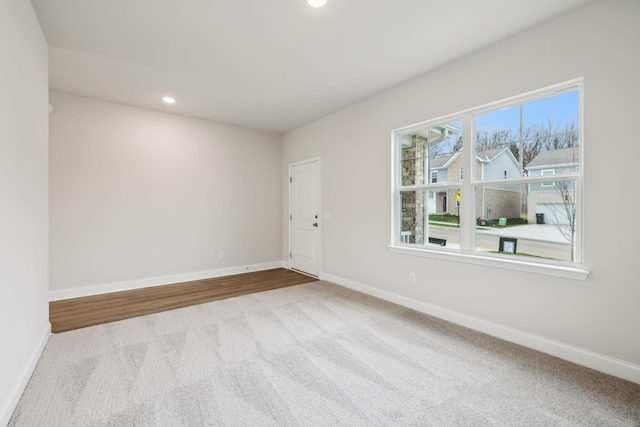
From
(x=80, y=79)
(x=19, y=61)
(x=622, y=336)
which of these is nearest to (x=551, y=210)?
(x=622, y=336)

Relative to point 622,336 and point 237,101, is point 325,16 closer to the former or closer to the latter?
point 237,101

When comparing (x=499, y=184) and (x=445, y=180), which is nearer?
(x=499, y=184)

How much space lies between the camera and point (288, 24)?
2.38 meters

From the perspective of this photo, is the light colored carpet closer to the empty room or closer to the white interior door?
the empty room

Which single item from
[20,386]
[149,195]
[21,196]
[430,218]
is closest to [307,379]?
[20,386]

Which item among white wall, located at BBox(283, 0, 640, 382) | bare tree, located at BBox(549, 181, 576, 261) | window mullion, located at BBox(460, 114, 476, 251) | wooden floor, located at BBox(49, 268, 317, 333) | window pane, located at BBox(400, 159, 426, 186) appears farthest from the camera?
window pane, located at BBox(400, 159, 426, 186)

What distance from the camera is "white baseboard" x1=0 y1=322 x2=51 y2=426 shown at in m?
1.57

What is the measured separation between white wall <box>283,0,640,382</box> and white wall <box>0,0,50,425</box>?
3473 mm

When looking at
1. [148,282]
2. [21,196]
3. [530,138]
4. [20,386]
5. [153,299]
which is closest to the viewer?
[20,386]

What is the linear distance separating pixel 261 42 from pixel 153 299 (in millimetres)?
3508

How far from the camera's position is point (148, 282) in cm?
437

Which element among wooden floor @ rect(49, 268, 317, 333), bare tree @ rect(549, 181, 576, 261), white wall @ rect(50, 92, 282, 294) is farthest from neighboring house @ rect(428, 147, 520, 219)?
white wall @ rect(50, 92, 282, 294)

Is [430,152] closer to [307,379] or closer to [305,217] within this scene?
[305,217]

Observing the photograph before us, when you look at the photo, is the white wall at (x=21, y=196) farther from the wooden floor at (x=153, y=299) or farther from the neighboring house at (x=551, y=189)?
the neighboring house at (x=551, y=189)
